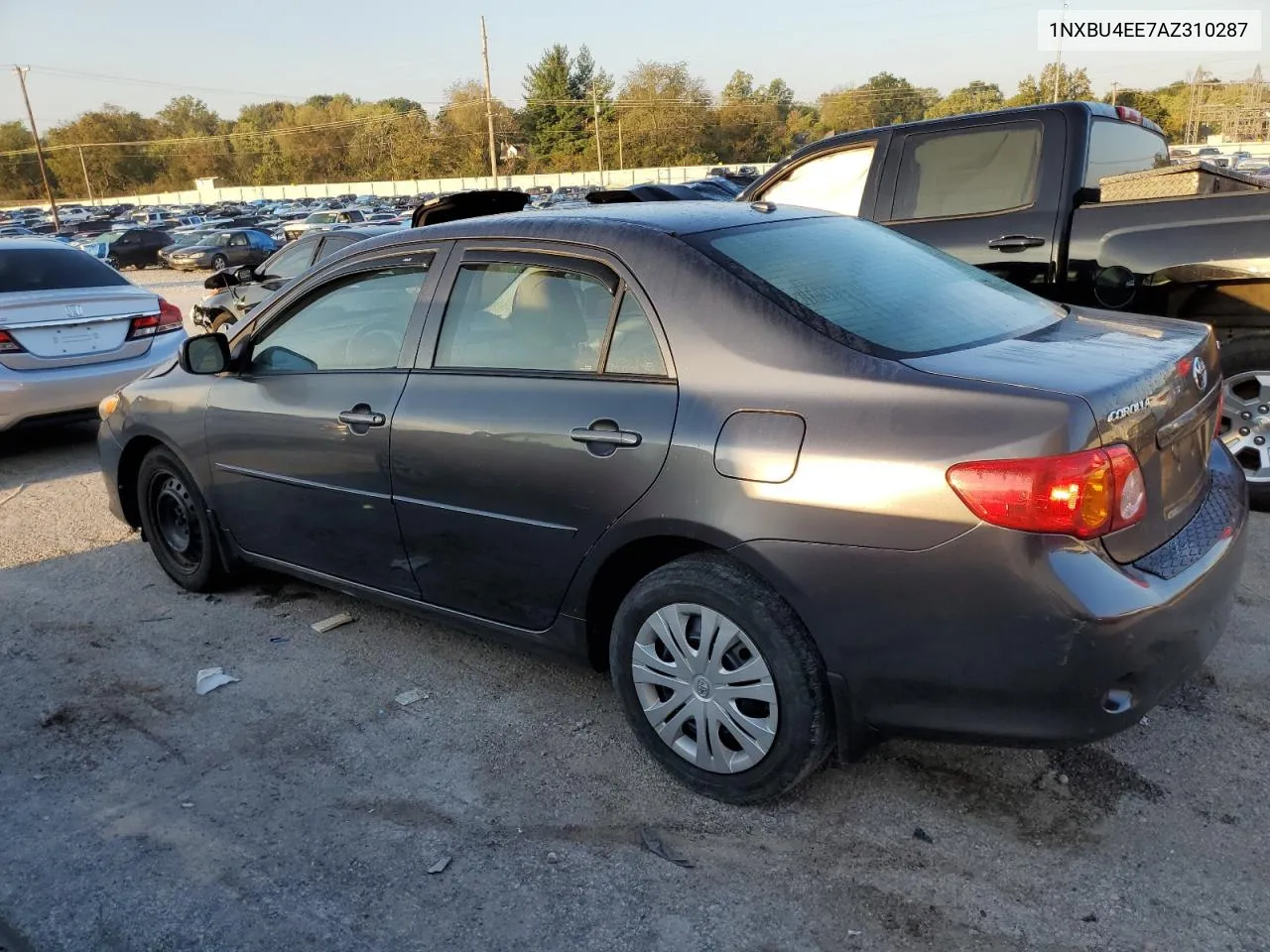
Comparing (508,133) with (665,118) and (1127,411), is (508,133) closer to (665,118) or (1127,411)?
(665,118)

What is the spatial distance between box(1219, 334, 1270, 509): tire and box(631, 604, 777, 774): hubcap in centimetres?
350

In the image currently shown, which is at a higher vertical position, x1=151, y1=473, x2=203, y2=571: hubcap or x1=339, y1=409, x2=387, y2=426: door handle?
x1=339, y1=409, x2=387, y2=426: door handle

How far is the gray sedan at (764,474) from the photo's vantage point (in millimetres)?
2320

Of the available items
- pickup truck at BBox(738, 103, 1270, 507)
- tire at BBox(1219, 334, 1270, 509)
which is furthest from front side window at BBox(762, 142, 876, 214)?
tire at BBox(1219, 334, 1270, 509)

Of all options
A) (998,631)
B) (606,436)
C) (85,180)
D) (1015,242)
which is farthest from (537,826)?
(85,180)

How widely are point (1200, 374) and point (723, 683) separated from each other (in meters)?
1.64

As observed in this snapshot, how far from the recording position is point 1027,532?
226 cm

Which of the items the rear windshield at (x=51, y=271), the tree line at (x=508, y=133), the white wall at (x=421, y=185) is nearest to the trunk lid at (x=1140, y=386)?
the rear windshield at (x=51, y=271)

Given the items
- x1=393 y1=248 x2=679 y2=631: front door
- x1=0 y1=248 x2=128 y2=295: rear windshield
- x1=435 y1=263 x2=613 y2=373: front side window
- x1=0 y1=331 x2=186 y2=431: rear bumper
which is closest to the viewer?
x1=393 y1=248 x2=679 y2=631: front door

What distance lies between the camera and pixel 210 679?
3826mm

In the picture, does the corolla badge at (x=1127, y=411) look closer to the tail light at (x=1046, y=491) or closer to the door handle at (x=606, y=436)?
the tail light at (x=1046, y=491)

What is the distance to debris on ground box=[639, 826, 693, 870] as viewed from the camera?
2.63 meters

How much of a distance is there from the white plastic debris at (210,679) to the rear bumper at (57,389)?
150 inches

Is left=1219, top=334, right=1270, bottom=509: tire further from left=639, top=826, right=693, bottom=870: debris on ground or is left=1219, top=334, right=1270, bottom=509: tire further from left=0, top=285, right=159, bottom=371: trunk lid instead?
left=0, top=285, right=159, bottom=371: trunk lid
